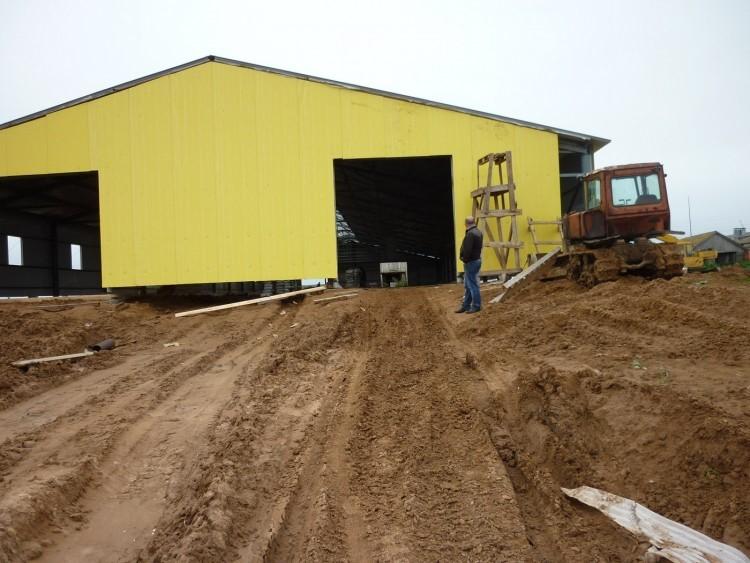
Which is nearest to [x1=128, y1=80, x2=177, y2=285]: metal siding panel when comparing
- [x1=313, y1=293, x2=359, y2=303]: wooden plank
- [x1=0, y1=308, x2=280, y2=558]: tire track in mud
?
[x1=313, y1=293, x2=359, y2=303]: wooden plank

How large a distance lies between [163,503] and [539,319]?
6088mm

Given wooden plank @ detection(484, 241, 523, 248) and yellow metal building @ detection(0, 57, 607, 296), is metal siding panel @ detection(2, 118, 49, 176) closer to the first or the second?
yellow metal building @ detection(0, 57, 607, 296)

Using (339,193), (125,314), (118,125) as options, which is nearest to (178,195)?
(118,125)

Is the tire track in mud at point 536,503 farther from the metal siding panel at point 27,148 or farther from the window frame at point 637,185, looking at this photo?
the metal siding panel at point 27,148

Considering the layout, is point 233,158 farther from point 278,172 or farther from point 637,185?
point 637,185

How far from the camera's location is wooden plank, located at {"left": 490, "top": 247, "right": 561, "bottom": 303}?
36.3 feet

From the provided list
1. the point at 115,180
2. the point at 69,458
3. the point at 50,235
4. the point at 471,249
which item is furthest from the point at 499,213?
the point at 50,235

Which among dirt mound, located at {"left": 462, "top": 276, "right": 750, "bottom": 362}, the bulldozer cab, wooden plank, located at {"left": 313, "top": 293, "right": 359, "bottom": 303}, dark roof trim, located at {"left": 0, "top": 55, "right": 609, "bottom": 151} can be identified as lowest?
dirt mound, located at {"left": 462, "top": 276, "right": 750, "bottom": 362}

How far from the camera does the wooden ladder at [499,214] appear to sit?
13.2 metres

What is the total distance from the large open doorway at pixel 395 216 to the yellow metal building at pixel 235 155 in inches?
40.5

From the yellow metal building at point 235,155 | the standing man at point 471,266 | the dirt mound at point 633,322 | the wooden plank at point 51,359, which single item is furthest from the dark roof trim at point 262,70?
the wooden plank at point 51,359

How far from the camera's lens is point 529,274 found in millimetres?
11977

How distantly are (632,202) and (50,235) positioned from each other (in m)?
26.4

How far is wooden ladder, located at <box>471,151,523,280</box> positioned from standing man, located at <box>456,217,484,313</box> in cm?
325
